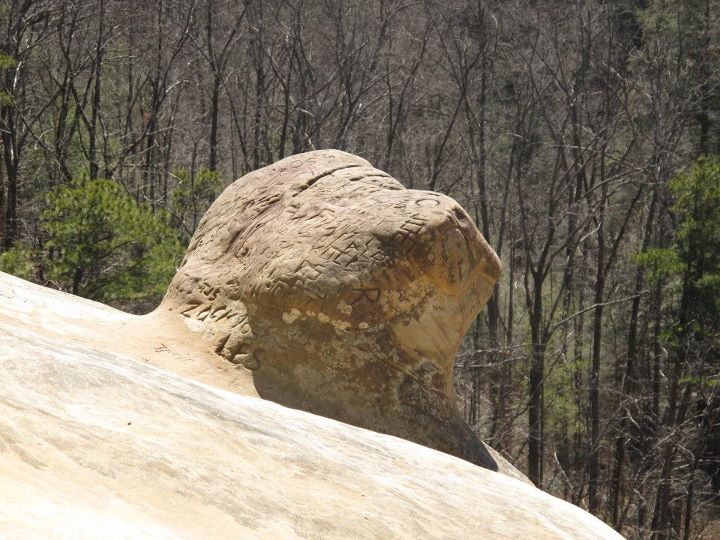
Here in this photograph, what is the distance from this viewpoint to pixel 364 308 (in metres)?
7.35

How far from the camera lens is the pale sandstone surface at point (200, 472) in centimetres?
368

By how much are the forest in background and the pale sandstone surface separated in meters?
13.8

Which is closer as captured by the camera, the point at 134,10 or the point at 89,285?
the point at 89,285

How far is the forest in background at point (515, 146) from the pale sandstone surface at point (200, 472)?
542 inches

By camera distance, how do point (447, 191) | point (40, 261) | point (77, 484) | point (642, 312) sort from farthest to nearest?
point (447, 191) < point (642, 312) < point (40, 261) < point (77, 484)

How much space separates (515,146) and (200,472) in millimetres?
25826

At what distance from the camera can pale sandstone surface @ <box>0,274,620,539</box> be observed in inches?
145

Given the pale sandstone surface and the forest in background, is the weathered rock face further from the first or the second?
the forest in background

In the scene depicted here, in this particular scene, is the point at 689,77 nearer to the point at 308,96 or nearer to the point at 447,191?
the point at 447,191

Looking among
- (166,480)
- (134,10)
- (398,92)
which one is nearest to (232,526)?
(166,480)

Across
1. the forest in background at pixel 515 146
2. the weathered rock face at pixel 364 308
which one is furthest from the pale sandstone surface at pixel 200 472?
the forest in background at pixel 515 146

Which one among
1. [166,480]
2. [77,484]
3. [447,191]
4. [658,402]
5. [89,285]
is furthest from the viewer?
[447,191]

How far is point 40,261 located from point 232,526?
1374 cm

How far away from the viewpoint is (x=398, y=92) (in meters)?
28.9
